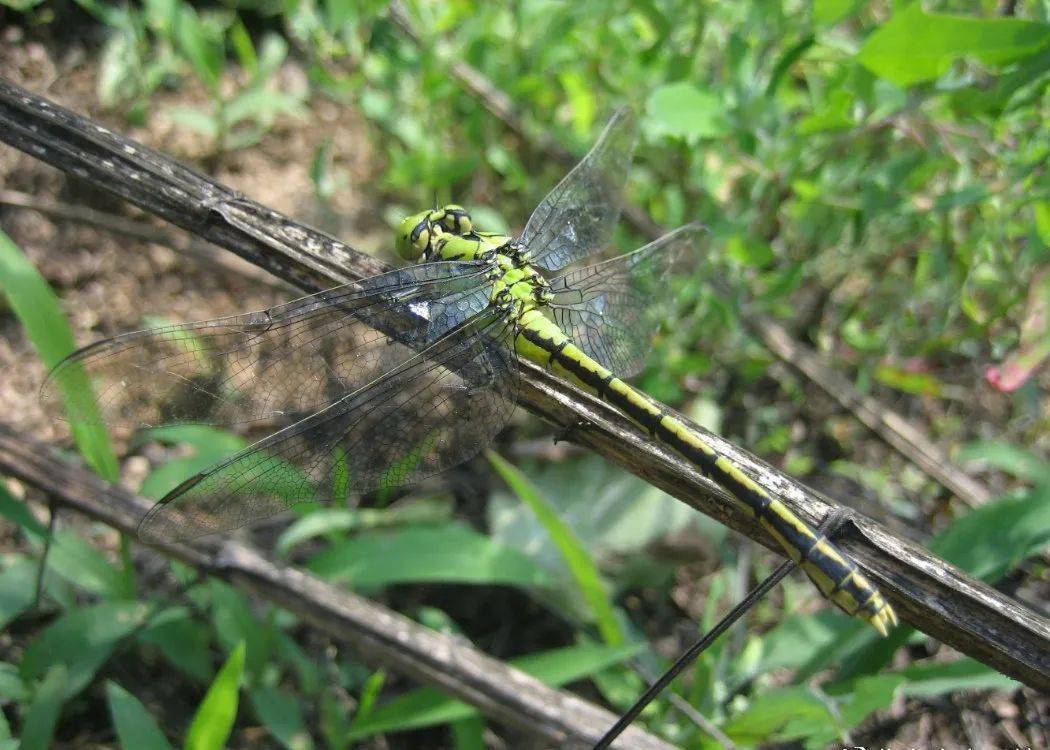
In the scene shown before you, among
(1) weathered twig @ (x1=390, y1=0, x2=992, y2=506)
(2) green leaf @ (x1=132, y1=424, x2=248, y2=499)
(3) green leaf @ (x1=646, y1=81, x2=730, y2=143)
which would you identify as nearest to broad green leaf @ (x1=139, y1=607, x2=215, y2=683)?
(2) green leaf @ (x1=132, y1=424, x2=248, y2=499)

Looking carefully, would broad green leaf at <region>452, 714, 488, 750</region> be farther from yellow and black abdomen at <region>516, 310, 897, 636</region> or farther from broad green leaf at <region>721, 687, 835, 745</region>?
yellow and black abdomen at <region>516, 310, 897, 636</region>

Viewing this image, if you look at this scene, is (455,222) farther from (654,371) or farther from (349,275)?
(654,371)

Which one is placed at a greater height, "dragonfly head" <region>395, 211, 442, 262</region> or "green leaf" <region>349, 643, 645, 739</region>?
"dragonfly head" <region>395, 211, 442, 262</region>

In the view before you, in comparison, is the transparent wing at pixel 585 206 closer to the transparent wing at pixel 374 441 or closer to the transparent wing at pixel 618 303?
the transparent wing at pixel 618 303

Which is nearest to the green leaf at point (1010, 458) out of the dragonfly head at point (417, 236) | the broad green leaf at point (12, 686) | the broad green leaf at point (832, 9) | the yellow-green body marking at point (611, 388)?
the yellow-green body marking at point (611, 388)

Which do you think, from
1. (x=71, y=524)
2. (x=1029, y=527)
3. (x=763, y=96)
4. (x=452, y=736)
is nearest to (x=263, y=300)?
(x=71, y=524)

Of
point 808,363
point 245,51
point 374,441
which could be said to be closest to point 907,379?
point 808,363
